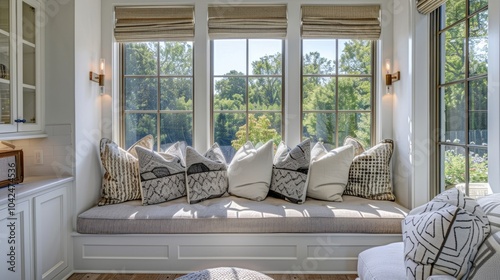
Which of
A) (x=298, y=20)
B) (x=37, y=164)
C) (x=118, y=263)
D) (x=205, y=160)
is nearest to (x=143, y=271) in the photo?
(x=118, y=263)

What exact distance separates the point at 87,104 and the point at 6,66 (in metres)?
0.72

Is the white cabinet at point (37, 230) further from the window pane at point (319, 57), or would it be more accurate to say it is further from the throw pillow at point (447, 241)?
the window pane at point (319, 57)

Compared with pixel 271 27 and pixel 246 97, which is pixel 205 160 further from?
pixel 271 27

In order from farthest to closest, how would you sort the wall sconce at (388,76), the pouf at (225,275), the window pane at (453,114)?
the wall sconce at (388,76) < the window pane at (453,114) < the pouf at (225,275)

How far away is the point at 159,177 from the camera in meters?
2.68

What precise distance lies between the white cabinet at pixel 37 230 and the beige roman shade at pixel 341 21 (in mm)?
2530

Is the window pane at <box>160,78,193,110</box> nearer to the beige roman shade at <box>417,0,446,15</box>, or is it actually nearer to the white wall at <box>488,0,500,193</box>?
the beige roman shade at <box>417,0,446,15</box>

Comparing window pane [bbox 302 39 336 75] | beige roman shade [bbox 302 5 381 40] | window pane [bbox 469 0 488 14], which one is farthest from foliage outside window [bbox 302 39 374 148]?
window pane [bbox 469 0 488 14]

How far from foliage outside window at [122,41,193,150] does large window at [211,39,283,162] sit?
0.28 m

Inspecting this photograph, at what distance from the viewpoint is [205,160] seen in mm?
2758

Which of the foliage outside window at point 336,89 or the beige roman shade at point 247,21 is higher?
the beige roman shade at point 247,21

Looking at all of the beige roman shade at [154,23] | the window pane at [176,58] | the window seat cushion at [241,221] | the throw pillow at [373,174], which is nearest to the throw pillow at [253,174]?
the window seat cushion at [241,221]

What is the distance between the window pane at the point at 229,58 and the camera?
309 centimetres

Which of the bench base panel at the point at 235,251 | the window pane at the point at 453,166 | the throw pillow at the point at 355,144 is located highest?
the throw pillow at the point at 355,144
